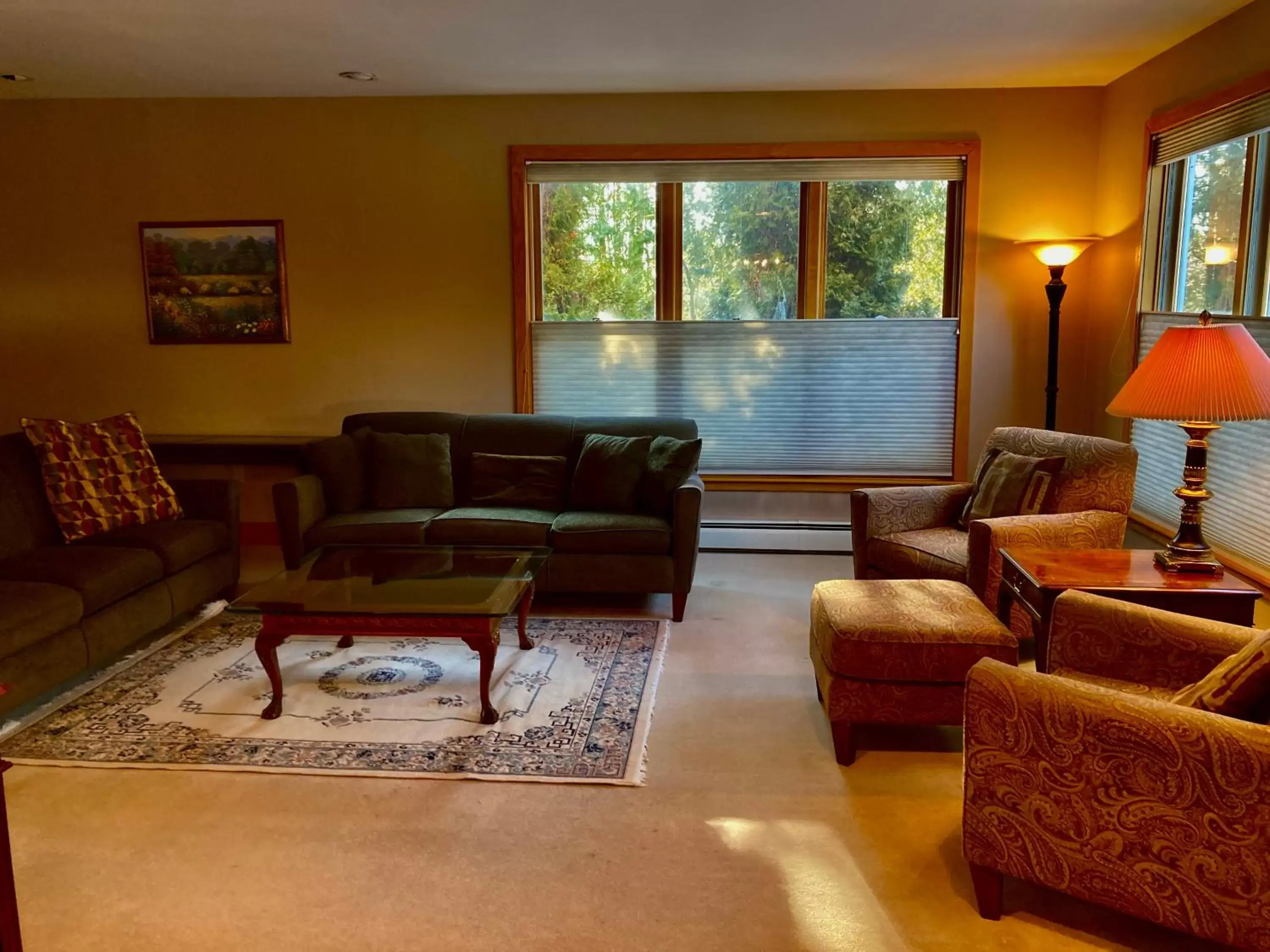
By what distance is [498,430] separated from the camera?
4.93 metres

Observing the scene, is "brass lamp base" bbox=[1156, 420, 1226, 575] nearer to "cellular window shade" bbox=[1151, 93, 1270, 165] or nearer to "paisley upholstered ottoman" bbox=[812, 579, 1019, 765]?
"paisley upholstered ottoman" bbox=[812, 579, 1019, 765]

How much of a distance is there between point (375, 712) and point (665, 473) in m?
1.75

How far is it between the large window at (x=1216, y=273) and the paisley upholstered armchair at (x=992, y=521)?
1.27 feet

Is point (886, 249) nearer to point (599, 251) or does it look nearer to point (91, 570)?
point (599, 251)

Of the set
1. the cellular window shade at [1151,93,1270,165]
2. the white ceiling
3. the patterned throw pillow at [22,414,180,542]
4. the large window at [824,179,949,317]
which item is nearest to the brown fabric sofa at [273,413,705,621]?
the patterned throw pillow at [22,414,180,542]

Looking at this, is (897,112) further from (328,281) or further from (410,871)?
(410,871)

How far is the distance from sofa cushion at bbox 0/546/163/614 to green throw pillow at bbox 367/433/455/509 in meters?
1.06

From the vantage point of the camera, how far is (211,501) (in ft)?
14.7

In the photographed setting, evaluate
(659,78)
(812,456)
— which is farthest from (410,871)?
(659,78)

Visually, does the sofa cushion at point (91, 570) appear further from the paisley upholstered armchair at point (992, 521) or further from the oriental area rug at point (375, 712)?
the paisley upholstered armchair at point (992, 521)

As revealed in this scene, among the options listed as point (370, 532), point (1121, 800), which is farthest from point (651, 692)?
point (1121, 800)

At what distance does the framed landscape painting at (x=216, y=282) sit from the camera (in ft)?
17.7

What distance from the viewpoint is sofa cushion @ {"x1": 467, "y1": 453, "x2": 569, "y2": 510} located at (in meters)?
4.62

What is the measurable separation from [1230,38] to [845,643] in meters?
2.93
